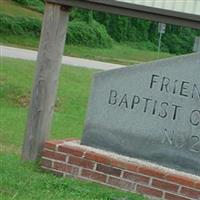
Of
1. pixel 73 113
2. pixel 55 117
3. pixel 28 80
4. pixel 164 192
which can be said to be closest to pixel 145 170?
pixel 164 192

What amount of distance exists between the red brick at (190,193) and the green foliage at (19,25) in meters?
28.9

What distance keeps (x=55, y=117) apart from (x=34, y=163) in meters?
4.96

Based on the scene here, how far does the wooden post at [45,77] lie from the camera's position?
24.9 feet

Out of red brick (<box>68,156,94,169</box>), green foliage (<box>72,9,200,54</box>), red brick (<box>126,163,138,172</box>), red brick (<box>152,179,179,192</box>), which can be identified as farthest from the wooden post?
green foliage (<box>72,9,200,54</box>)

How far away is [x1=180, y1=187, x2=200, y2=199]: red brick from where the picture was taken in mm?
6672

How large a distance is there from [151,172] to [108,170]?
458 millimetres

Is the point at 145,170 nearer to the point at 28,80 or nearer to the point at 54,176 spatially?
the point at 54,176

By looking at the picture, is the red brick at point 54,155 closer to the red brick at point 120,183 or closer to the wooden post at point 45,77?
the wooden post at point 45,77

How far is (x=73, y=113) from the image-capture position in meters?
13.6

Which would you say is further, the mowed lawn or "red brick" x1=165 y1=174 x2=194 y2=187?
"red brick" x1=165 y1=174 x2=194 y2=187

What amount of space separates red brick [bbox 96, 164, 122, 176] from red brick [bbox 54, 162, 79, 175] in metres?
0.27

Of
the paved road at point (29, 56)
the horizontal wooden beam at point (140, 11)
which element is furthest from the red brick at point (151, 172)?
the paved road at point (29, 56)

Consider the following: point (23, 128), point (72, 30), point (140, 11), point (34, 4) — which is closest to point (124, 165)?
point (140, 11)

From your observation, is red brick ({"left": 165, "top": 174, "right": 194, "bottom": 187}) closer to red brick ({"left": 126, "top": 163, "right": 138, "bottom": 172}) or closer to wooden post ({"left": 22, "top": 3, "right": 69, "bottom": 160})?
red brick ({"left": 126, "top": 163, "right": 138, "bottom": 172})
